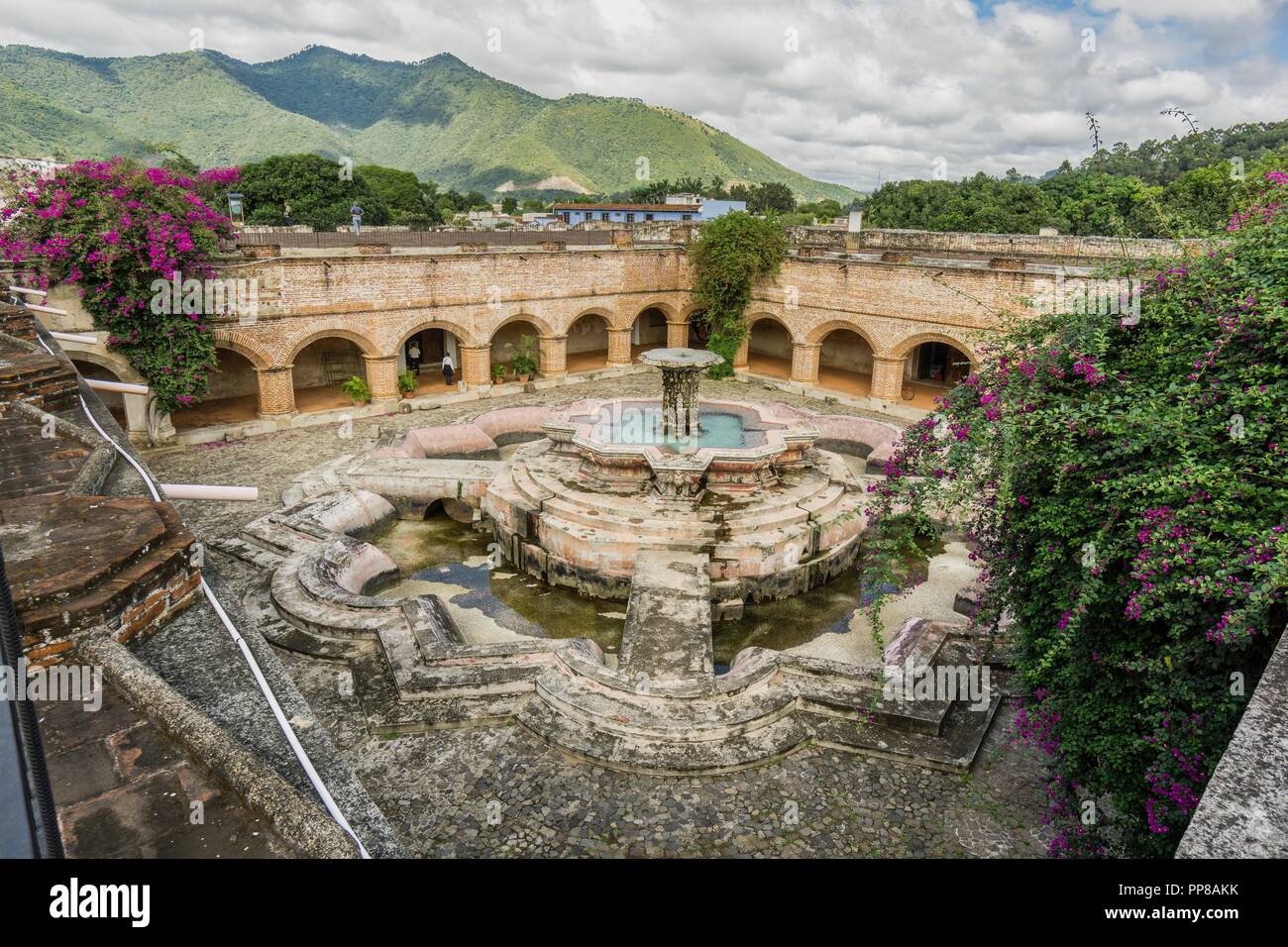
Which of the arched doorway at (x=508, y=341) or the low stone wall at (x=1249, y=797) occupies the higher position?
the arched doorway at (x=508, y=341)

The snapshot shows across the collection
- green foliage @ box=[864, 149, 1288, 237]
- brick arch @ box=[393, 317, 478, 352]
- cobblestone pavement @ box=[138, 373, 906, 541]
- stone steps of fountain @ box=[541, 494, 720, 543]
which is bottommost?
stone steps of fountain @ box=[541, 494, 720, 543]

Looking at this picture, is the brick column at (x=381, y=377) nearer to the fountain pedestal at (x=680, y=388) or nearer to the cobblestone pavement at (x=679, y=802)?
the fountain pedestal at (x=680, y=388)

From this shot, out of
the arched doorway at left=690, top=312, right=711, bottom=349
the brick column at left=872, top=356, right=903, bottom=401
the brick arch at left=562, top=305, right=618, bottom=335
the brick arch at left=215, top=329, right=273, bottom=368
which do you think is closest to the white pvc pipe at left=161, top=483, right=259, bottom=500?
the brick arch at left=215, top=329, right=273, bottom=368

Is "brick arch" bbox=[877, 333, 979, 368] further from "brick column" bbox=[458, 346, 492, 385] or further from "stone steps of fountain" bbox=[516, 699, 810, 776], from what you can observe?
"stone steps of fountain" bbox=[516, 699, 810, 776]

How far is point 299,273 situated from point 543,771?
47.9 ft

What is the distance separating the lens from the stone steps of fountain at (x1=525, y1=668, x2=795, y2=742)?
659 cm

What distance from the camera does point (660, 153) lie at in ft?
310

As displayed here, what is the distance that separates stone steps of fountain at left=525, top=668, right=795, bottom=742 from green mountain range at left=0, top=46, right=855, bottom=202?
5156cm

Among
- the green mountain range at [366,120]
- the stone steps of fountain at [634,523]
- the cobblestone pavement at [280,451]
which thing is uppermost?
the green mountain range at [366,120]

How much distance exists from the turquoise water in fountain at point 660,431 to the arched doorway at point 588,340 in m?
11.6

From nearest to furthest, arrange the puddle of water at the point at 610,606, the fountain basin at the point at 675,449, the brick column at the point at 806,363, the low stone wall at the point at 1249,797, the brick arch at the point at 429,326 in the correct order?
the low stone wall at the point at 1249,797, the puddle of water at the point at 610,606, the fountain basin at the point at 675,449, the brick arch at the point at 429,326, the brick column at the point at 806,363

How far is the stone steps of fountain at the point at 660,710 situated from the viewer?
21.6ft

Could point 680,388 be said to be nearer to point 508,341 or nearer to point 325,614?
point 325,614

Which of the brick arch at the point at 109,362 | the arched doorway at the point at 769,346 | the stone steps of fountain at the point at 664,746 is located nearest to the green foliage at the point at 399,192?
the arched doorway at the point at 769,346
